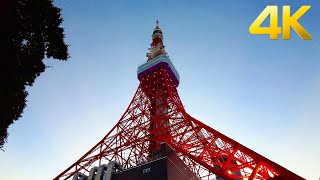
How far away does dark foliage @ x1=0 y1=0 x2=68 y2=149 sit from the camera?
5957 mm

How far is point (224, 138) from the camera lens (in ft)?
45.8

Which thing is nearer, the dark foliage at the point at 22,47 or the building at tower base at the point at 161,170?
the dark foliage at the point at 22,47

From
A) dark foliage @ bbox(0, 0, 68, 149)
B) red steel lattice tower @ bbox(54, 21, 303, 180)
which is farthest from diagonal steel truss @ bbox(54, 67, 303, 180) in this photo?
dark foliage @ bbox(0, 0, 68, 149)

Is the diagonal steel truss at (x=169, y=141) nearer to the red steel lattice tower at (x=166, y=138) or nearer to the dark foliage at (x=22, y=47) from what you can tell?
the red steel lattice tower at (x=166, y=138)

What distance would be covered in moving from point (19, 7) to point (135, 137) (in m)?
14.2

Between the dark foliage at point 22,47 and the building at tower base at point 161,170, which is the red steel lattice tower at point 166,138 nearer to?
the building at tower base at point 161,170

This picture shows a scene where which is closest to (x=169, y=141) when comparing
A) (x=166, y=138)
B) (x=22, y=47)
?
(x=166, y=138)

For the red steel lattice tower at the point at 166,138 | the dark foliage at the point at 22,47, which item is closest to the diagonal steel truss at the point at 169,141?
the red steel lattice tower at the point at 166,138

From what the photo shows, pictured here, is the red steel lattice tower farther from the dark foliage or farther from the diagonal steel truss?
the dark foliage

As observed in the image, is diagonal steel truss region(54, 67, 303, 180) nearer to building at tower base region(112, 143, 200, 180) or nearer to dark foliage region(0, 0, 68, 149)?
building at tower base region(112, 143, 200, 180)

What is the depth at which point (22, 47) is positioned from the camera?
6582 mm

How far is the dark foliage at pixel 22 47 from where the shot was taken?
5.96 metres

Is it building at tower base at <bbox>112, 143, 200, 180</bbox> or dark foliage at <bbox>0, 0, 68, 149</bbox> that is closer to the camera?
dark foliage at <bbox>0, 0, 68, 149</bbox>

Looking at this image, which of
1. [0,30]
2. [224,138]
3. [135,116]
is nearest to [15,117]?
[0,30]
